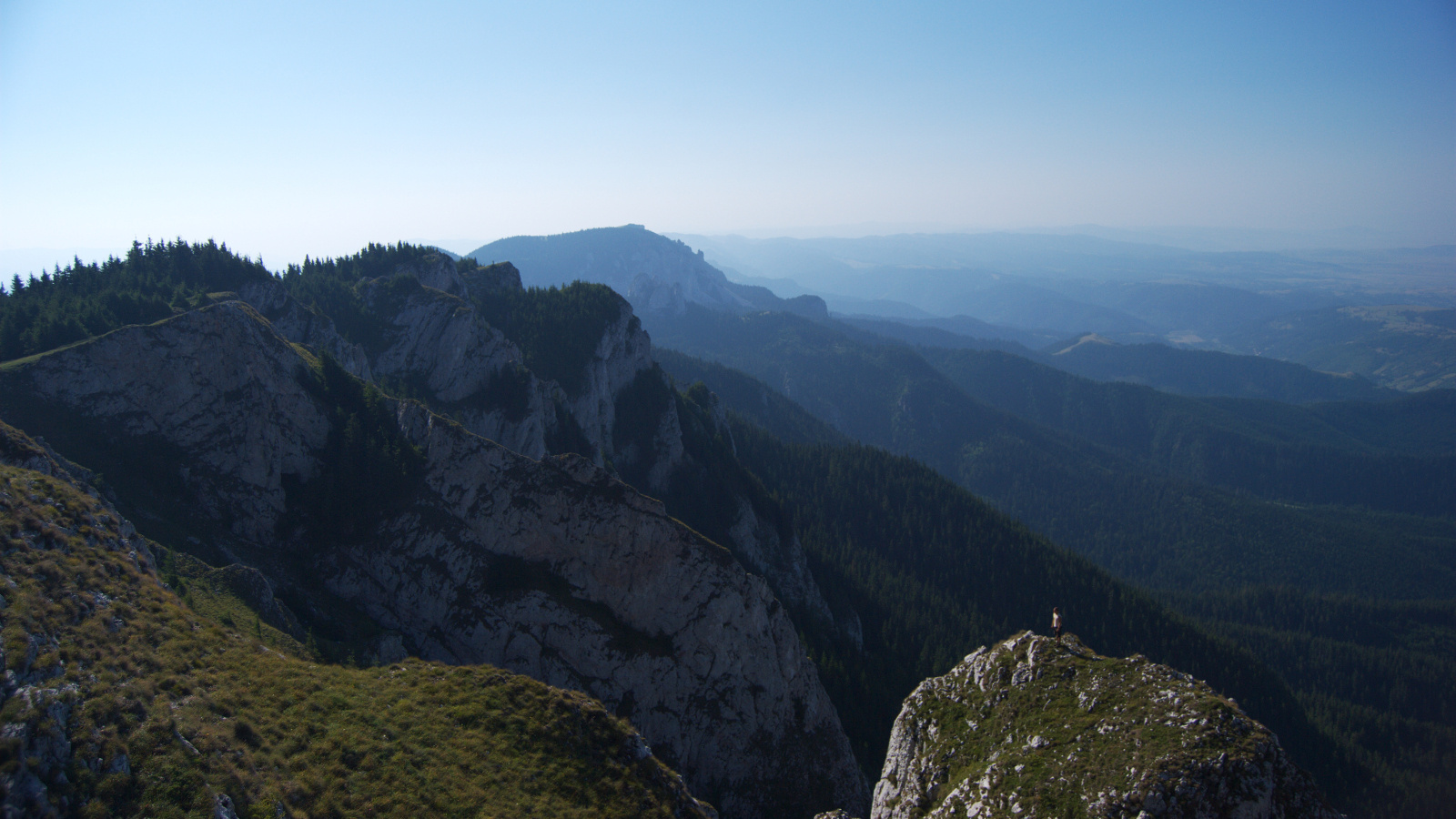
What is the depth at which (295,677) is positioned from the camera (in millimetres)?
24766

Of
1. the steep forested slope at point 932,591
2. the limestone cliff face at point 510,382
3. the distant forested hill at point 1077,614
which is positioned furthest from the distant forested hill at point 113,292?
the distant forested hill at point 1077,614

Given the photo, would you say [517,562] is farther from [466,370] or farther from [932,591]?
[932,591]

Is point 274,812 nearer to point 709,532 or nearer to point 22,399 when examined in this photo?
point 22,399

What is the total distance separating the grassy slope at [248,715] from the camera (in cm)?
1728

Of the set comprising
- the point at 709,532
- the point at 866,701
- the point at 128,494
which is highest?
the point at 128,494

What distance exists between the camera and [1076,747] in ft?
65.2

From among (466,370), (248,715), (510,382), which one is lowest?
(248,715)

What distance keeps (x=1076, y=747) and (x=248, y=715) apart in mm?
27316

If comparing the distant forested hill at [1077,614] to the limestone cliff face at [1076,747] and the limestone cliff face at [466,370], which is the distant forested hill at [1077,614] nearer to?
the limestone cliff face at [466,370]

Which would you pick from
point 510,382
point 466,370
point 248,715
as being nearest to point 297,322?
point 466,370

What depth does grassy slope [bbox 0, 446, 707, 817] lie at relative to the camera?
680 inches

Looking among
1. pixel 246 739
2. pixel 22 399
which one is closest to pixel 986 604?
pixel 246 739

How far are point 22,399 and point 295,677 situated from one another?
27.6 m

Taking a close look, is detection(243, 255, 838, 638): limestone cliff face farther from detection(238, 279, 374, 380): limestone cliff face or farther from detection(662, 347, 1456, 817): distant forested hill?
detection(662, 347, 1456, 817): distant forested hill
